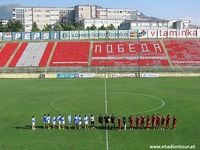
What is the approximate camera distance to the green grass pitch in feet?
76.8

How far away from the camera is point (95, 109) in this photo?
33906 mm

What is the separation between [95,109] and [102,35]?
194 ft

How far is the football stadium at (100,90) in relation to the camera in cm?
2480

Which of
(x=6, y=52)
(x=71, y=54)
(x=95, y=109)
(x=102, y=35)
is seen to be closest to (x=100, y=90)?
(x=95, y=109)

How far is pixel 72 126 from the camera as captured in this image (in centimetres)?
2795

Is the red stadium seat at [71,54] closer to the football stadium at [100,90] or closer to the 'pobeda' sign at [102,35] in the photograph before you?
the football stadium at [100,90]

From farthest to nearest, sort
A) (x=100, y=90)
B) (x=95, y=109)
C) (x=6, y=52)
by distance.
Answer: (x=6, y=52) → (x=100, y=90) → (x=95, y=109)

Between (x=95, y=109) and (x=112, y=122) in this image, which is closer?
(x=112, y=122)

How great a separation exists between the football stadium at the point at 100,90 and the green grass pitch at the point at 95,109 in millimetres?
73

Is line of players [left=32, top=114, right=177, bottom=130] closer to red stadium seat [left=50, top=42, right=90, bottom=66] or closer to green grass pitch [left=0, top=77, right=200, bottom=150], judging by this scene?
green grass pitch [left=0, top=77, right=200, bottom=150]

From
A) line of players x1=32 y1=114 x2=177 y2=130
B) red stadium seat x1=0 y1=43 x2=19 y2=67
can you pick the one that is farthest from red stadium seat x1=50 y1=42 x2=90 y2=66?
line of players x1=32 y1=114 x2=177 y2=130

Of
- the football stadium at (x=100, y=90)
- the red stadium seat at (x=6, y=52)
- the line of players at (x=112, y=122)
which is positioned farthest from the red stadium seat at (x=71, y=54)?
the line of players at (x=112, y=122)

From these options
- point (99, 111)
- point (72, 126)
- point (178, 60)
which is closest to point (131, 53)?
point (178, 60)

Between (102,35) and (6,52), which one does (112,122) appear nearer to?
(6,52)
